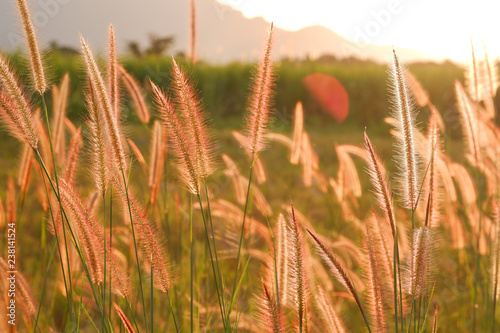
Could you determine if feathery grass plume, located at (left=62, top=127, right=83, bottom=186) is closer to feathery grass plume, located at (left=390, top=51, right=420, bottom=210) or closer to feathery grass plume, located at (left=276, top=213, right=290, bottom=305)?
feathery grass plume, located at (left=276, top=213, right=290, bottom=305)

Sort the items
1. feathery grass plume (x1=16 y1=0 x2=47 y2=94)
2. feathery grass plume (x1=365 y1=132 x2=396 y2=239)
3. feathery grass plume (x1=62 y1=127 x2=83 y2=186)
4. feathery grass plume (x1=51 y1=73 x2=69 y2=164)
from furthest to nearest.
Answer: feathery grass plume (x1=51 y1=73 x2=69 y2=164) → feathery grass plume (x1=62 y1=127 x2=83 y2=186) → feathery grass plume (x1=16 y1=0 x2=47 y2=94) → feathery grass plume (x1=365 y1=132 x2=396 y2=239)

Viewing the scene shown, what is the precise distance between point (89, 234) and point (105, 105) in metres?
0.21

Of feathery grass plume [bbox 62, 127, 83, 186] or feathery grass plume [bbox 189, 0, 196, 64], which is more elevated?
feathery grass plume [bbox 189, 0, 196, 64]

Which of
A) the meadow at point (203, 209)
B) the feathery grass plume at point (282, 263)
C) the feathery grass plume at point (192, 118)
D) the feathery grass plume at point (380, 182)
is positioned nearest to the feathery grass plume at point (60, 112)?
the meadow at point (203, 209)

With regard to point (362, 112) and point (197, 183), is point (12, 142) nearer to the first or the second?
point (197, 183)

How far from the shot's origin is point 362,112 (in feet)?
28.7

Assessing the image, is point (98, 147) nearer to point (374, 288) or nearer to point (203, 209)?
point (203, 209)

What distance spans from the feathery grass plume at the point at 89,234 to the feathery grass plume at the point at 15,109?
9 cm

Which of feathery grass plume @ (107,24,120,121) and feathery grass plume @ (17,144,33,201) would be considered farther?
feathery grass plume @ (17,144,33,201)

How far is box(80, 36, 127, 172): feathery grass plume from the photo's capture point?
66cm

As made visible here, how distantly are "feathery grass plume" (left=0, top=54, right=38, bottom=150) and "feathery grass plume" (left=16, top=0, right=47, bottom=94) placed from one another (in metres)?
0.04

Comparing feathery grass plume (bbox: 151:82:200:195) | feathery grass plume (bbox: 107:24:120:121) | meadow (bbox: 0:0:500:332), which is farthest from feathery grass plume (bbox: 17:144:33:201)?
feathery grass plume (bbox: 151:82:200:195)

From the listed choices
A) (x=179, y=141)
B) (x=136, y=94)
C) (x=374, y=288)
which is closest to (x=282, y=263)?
(x=374, y=288)

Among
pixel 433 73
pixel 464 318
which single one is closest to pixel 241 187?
pixel 464 318
